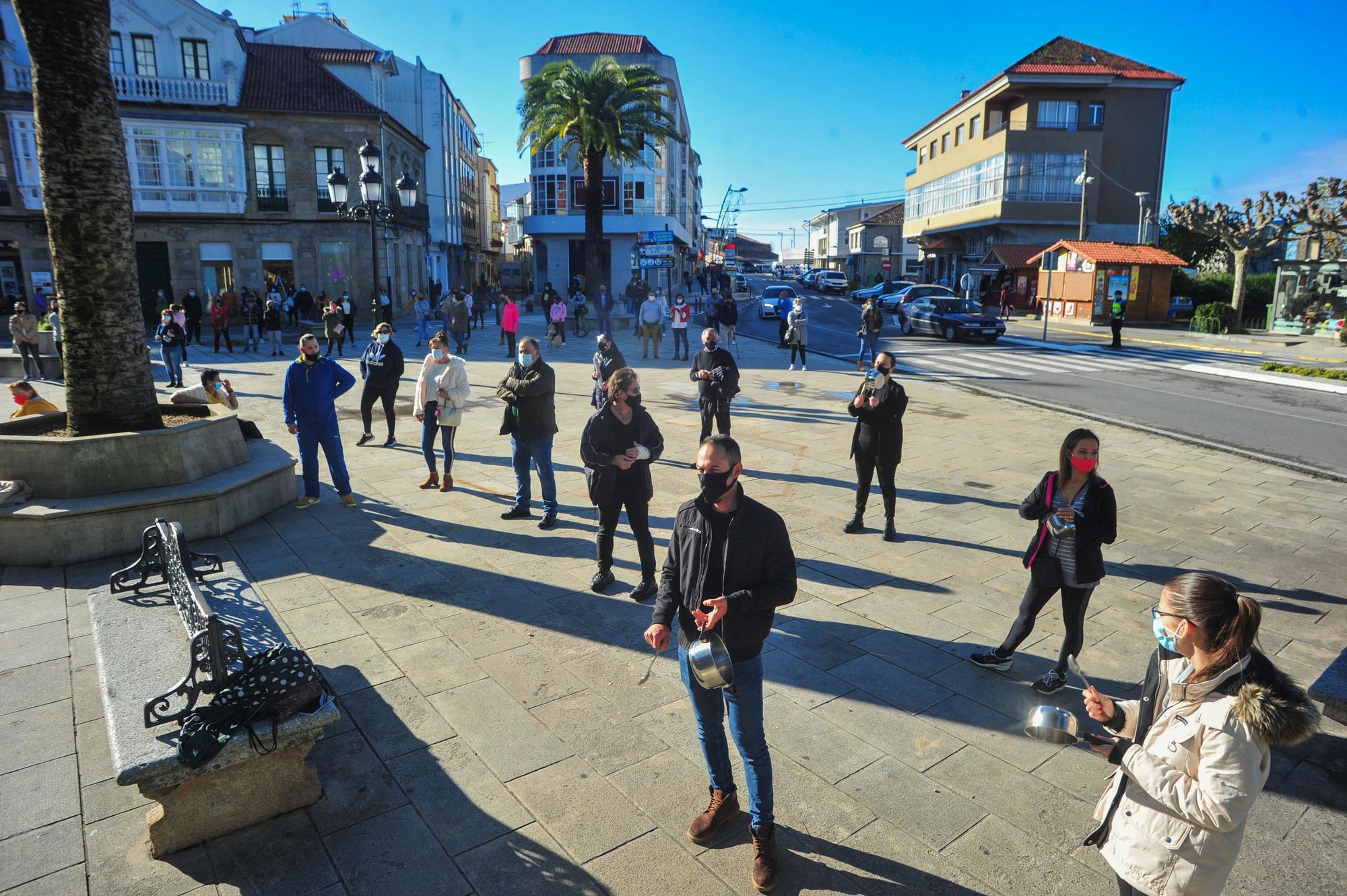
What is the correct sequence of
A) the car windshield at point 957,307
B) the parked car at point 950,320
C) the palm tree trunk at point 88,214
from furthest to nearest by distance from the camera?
the car windshield at point 957,307
the parked car at point 950,320
the palm tree trunk at point 88,214

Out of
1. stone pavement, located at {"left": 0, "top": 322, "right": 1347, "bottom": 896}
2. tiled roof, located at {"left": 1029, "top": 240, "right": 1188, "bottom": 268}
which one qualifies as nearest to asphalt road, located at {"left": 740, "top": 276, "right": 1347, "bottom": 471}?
tiled roof, located at {"left": 1029, "top": 240, "right": 1188, "bottom": 268}

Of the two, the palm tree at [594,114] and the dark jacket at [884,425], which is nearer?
the dark jacket at [884,425]

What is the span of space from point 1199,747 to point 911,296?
120ft

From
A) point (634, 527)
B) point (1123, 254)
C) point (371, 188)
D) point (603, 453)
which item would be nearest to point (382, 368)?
point (603, 453)

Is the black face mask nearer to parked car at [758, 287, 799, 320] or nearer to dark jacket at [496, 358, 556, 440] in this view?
dark jacket at [496, 358, 556, 440]

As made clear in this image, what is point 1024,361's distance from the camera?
23875mm

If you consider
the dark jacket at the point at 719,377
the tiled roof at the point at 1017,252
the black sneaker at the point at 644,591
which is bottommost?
the black sneaker at the point at 644,591

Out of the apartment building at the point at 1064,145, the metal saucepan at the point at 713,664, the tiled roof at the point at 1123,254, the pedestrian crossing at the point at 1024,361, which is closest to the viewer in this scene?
the metal saucepan at the point at 713,664

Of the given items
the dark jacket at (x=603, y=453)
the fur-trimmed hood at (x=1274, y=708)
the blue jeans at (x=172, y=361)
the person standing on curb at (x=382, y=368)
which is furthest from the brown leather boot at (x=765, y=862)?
the blue jeans at (x=172, y=361)

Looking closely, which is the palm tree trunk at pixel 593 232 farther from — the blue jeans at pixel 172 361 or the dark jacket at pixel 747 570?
the dark jacket at pixel 747 570

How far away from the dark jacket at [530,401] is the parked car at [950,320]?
24.6m

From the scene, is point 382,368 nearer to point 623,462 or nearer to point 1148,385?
point 623,462

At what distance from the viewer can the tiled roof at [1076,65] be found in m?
47.4

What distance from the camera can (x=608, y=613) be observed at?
6254 mm
